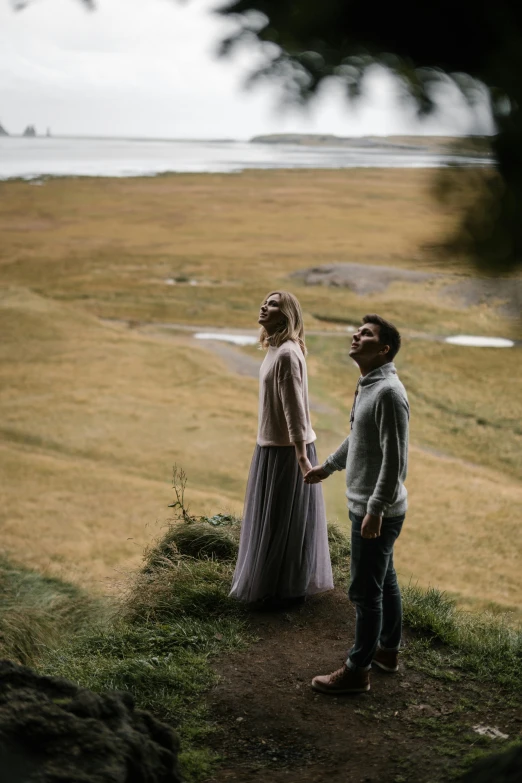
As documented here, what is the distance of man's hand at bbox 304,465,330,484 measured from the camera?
3.17 metres

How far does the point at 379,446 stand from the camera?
2.69 m

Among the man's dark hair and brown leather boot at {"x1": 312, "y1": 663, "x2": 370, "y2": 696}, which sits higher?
the man's dark hair

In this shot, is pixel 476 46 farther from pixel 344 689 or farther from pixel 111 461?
pixel 111 461

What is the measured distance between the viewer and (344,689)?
9.85 feet

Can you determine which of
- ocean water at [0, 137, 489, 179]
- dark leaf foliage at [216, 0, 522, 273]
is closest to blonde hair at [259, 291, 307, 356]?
dark leaf foliage at [216, 0, 522, 273]

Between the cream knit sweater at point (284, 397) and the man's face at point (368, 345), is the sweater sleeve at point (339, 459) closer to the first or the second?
the cream knit sweater at point (284, 397)

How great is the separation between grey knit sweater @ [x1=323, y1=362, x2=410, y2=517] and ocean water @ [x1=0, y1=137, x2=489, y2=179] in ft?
35.7

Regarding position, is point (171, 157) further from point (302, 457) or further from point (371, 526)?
point (371, 526)

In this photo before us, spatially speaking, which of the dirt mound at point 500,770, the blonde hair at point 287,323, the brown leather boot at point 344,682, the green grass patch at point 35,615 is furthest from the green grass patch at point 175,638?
the dirt mound at point 500,770

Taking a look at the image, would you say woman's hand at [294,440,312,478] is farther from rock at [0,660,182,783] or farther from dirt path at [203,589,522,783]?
rock at [0,660,182,783]

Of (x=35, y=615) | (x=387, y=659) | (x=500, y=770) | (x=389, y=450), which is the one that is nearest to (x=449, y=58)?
(x=500, y=770)

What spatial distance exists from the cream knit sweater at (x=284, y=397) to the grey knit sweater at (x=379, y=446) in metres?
0.57

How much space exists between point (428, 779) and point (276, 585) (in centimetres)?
137

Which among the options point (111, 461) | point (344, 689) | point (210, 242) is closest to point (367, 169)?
point (210, 242)
